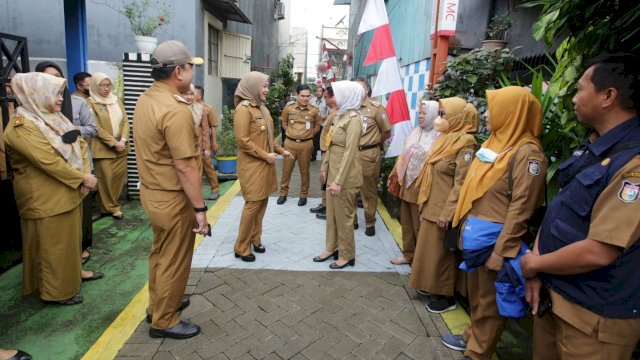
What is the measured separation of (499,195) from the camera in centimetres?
237

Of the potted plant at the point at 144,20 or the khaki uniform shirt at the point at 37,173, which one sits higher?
the potted plant at the point at 144,20

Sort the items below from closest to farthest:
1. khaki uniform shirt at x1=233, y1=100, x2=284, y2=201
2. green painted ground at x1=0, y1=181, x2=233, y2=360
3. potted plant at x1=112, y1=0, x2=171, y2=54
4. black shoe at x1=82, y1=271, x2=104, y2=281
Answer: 1. green painted ground at x1=0, y1=181, x2=233, y2=360
2. black shoe at x1=82, y1=271, x2=104, y2=281
3. khaki uniform shirt at x1=233, y1=100, x2=284, y2=201
4. potted plant at x1=112, y1=0, x2=171, y2=54

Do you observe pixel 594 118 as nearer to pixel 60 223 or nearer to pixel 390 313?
pixel 390 313

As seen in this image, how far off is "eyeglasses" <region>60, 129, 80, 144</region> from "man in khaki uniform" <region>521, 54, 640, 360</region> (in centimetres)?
334

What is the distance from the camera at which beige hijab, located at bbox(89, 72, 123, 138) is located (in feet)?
16.9

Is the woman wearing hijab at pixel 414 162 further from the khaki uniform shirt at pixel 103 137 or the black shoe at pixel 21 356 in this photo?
the khaki uniform shirt at pixel 103 137

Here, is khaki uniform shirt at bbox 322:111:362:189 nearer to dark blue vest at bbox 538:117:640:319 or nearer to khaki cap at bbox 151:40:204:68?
khaki cap at bbox 151:40:204:68

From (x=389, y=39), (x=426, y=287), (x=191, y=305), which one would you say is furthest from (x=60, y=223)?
(x=389, y=39)

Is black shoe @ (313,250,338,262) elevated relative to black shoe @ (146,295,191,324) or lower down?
elevated

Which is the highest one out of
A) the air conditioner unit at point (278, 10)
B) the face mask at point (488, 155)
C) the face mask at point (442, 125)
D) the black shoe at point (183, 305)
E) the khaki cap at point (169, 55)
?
the air conditioner unit at point (278, 10)

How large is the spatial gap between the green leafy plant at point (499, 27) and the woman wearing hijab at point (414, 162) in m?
2.47

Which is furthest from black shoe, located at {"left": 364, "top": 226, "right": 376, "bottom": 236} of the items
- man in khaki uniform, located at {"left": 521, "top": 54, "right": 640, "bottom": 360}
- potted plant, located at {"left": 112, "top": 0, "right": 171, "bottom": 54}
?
potted plant, located at {"left": 112, "top": 0, "right": 171, "bottom": 54}

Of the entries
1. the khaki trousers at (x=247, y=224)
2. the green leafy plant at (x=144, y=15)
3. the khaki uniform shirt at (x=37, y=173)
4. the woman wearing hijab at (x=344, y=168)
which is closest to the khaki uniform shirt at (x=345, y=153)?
the woman wearing hijab at (x=344, y=168)

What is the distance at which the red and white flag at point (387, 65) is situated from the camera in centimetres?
475
